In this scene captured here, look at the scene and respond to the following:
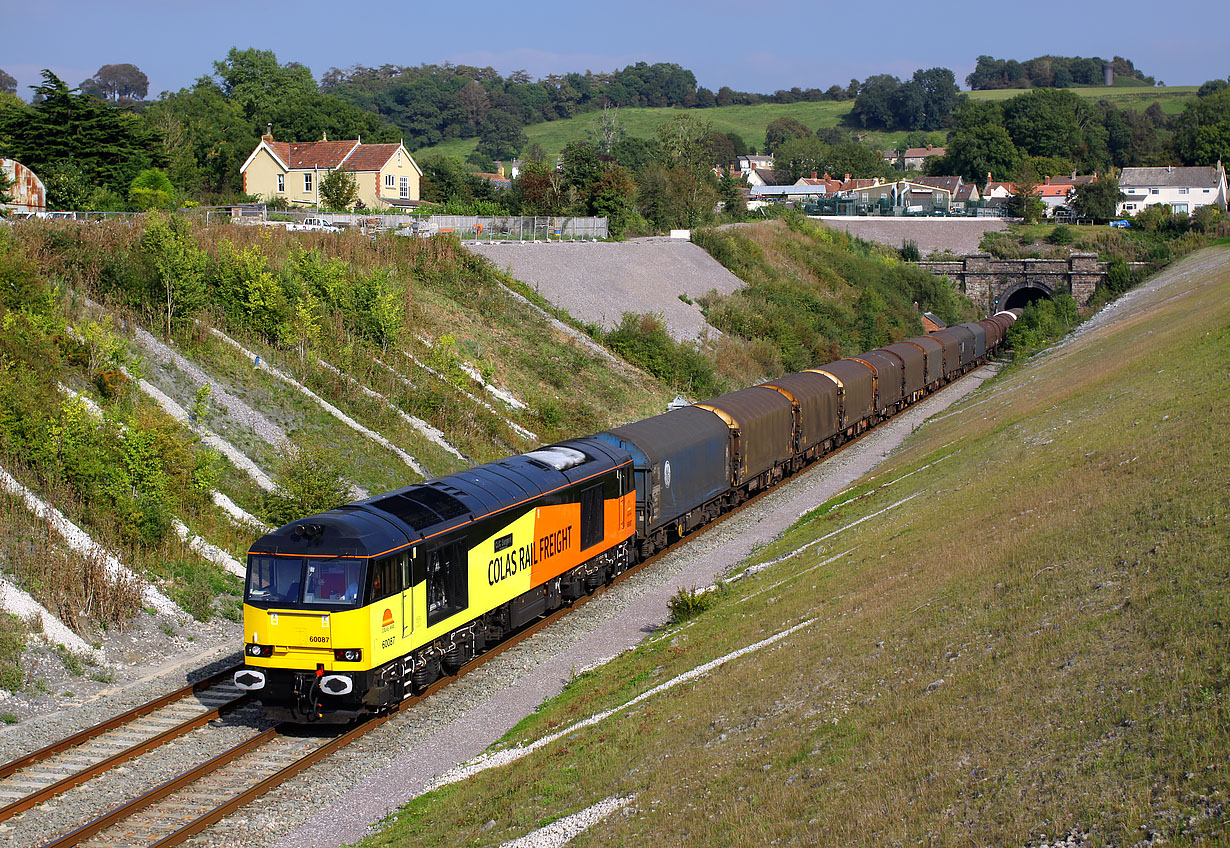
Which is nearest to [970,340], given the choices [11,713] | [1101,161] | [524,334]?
[524,334]

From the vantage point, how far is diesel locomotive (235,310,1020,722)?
1633 cm

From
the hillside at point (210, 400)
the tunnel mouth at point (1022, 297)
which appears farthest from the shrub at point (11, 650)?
the tunnel mouth at point (1022, 297)

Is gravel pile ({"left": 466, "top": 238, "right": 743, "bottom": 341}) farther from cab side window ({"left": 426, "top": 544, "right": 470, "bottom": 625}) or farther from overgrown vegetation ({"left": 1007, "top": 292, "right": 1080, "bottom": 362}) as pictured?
cab side window ({"left": 426, "top": 544, "right": 470, "bottom": 625})

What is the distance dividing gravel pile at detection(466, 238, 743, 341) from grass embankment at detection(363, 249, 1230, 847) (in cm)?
3567

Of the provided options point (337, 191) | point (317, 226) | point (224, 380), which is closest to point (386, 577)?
point (224, 380)

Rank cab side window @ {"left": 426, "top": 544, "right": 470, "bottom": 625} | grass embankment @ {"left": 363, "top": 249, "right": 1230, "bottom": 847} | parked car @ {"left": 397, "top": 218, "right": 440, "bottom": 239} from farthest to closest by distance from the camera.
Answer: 1. parked car @ {"left": 397, "top": 218, "right": 440, "bottom": 239}
2. cab side window @ {"left": 426, "top": 544, "right": 470, "bottom": 625}
3. grass embankment @ {"left": 363, "top": 249, "right": 1230, "bottom": 847}

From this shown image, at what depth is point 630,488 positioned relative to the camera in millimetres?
25828

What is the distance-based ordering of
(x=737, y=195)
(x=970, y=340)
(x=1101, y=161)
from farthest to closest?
(x=1101, y=161)
(x=737, y=195)
(x=970, y=340)

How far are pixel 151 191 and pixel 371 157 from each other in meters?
38.7

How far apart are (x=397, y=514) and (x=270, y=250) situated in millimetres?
25344

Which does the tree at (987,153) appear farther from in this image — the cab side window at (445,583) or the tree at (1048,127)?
the cab side window at (445,583)

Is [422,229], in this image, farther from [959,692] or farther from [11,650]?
[959,692]

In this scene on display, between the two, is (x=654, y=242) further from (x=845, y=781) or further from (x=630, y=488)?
(x=845, y=781)

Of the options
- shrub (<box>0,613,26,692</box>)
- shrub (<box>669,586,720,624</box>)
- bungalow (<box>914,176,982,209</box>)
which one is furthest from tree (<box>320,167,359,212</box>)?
bungalow (<box>914,176,982,209</box>)
